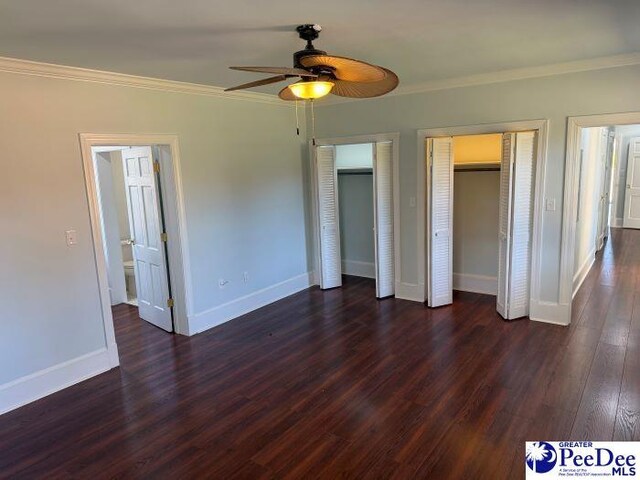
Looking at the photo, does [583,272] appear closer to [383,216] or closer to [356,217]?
[383,216]

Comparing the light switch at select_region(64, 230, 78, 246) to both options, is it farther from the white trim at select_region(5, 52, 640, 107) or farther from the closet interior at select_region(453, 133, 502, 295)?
the closet interior at select_region(453, 133, 502, 295)

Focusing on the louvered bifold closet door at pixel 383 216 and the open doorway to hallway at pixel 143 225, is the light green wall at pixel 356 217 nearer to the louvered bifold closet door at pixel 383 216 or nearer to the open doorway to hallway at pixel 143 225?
the louvered bifold closet door at pixel 383 216

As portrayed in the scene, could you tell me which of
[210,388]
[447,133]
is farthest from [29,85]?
[447,133]

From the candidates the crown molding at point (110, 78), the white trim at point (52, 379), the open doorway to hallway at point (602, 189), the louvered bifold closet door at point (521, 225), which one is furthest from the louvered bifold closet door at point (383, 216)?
the white trim at point (52, 379)

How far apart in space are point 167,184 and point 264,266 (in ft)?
5.41

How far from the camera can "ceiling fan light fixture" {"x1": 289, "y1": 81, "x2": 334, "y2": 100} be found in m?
2.43

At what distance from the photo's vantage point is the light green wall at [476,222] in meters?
Answer: 5.38

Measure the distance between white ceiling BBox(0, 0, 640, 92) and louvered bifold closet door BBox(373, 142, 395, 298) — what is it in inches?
62.0

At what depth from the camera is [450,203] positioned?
503 centimetres

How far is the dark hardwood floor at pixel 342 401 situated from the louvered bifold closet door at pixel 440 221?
0.34m

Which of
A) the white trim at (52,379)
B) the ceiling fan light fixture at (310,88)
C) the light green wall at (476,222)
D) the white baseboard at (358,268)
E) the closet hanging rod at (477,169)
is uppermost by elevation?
→ the ceiling fan light fixture at (310,88)

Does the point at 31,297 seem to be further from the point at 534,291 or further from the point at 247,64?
the point at 534,291

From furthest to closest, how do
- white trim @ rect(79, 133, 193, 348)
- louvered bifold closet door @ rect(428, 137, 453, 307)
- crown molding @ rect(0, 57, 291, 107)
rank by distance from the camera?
louvered bifold closet door @ rect(428, 137, 453, 307) < white trim @ rect(79, 133, 193, 348) < crown molding @ rect(0, 57, 291, 107)

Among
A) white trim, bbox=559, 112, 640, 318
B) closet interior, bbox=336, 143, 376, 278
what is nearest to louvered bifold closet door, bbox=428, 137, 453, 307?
white trim, bbox=559, 112, 640, 318
